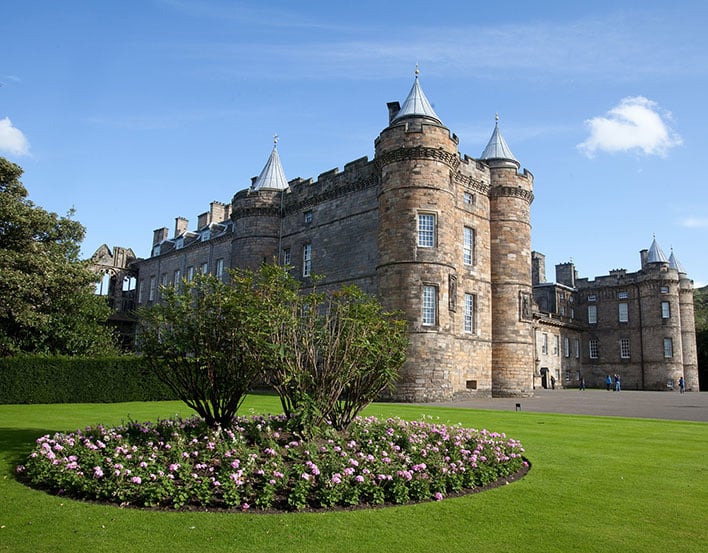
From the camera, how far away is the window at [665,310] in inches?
2244

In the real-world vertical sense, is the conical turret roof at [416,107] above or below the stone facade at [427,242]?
above

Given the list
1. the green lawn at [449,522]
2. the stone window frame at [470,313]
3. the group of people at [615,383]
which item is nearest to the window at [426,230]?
the stone window frame at [470,313]

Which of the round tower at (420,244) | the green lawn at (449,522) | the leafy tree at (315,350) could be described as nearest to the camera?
the green lawn at (449,522)

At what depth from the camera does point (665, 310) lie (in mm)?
57125

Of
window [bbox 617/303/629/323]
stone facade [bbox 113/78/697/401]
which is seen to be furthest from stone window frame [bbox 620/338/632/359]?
stone facade [bbox 113/78/697/401]

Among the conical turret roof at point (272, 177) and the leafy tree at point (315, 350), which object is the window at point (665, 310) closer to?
the conical turret roof at point (272, 177)

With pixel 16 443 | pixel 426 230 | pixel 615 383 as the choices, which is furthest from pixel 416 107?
pixel 615 383

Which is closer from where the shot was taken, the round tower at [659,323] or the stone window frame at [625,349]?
the round tower at [659,323]

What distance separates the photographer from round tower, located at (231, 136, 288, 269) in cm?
3844

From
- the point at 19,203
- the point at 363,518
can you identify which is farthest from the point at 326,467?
the point at 19,203

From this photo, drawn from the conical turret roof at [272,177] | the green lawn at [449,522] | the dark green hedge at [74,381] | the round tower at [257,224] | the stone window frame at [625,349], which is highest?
the conical turret roof at [272,177]

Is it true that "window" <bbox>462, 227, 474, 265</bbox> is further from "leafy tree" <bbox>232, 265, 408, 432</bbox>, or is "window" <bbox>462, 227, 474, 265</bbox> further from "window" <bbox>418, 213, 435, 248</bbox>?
"leafy tree" <bbox>232, 265, 408, 432</bbox>

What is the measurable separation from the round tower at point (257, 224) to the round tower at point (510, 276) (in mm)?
13940

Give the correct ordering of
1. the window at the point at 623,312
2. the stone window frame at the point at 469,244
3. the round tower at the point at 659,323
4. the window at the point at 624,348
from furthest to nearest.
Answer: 1. the window at the point at 623,312
2. the window at the point at 624,348
3. the round tower at the point at 659,323
4. the stone window frame at the point at 469,244
